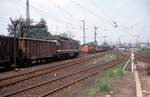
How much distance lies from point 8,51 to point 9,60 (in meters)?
0.75

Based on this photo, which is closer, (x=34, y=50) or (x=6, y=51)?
(x=6, y=51)

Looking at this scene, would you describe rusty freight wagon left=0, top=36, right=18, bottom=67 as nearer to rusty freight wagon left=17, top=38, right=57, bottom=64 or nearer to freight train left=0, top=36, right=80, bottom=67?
freight train left=0, top=36, right=80, bottom=67

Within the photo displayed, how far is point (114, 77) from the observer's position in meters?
20.9

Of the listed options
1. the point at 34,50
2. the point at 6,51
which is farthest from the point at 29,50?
the point at 6,51

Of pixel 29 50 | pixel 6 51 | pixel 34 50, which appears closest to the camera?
pixel 6 51

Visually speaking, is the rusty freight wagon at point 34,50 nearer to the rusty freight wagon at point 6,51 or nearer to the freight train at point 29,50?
the freight train at point 29,50

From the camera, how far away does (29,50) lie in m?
32.3

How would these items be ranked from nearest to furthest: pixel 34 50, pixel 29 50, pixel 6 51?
pixel 6 51 → pixel 29 50 → pixel 34 50

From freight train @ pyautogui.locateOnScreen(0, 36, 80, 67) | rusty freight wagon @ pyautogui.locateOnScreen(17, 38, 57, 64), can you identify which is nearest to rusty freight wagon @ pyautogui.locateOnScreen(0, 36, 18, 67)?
freight train @ pyautogui.locateOnScreen(0, 36, 80, 67)

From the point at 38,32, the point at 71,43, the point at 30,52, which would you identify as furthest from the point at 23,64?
the point at 38,32

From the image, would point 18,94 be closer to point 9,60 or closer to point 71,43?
point 9,60

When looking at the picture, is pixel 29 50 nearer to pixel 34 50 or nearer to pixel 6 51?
pixel 34 50

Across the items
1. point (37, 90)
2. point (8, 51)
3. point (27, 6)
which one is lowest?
point (37, 90)

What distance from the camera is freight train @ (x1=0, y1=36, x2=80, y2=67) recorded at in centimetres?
2661
